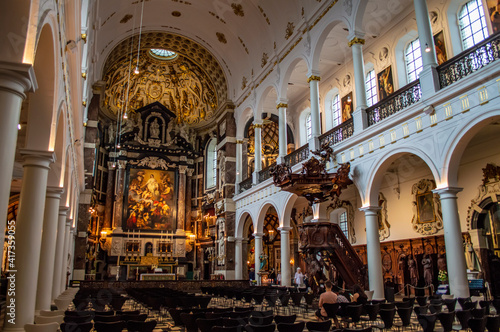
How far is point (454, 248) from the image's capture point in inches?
422

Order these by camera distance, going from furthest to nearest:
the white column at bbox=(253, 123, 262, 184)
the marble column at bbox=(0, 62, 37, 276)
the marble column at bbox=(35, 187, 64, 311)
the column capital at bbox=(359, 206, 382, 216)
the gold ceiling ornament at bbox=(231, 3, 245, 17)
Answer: the gold ceiling ornament at bbox=(231, 3, 245, 17) → the white column at bbox=(253, 123, 262, 184) → the column capital at bbox=(359, 206, 382, 216) → the marble column at bbox=(35, 187, 64, 311) → the marble column at bbox=(0, 62, 37, 276)

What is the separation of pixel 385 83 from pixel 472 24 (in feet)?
14.5

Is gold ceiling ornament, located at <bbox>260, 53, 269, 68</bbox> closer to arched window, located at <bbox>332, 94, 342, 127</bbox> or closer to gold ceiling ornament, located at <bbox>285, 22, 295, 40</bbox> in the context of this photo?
gold ceiling ornament, located at <bbox>285, 22, 295, 40</bbox>

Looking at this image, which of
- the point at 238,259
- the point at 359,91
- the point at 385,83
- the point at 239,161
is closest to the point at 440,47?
the point at 385,83

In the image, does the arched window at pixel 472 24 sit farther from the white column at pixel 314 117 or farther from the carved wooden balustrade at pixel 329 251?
the carved wooden balustrade at pixel 329 251

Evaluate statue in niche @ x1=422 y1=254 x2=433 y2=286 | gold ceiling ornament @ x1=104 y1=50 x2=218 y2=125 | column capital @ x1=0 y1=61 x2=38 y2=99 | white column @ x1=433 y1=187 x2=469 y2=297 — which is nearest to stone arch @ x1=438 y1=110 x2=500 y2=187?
white column @ x1=433 y1=187 x2=469 y2=297

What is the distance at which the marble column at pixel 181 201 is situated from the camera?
3136 cm

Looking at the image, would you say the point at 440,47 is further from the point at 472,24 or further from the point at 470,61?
the point at 470,61

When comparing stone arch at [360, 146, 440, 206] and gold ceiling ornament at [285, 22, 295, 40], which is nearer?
stone arch at [360, 146, 440, 206]

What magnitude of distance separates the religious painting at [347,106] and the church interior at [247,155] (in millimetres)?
110

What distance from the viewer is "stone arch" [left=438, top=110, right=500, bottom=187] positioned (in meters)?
10.2

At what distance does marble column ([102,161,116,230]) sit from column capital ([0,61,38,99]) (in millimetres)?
25341

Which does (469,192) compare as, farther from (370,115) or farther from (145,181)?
(145,181)

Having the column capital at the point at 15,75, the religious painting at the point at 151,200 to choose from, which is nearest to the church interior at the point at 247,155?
the column capital at the point at 15,75
